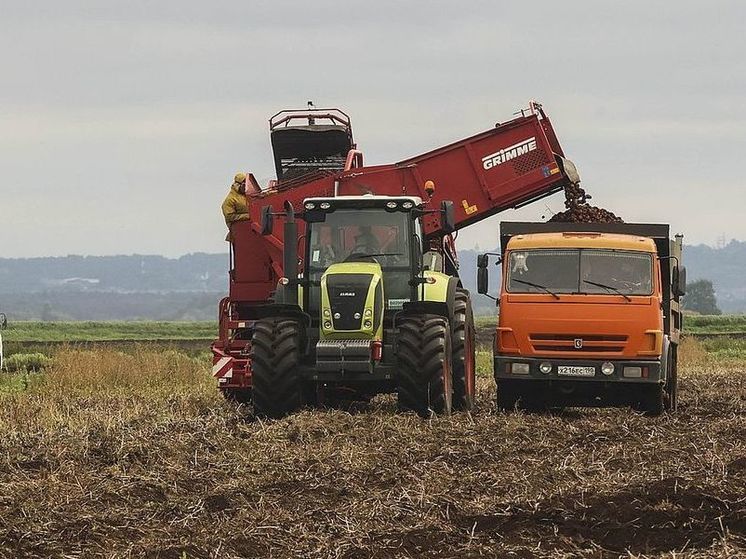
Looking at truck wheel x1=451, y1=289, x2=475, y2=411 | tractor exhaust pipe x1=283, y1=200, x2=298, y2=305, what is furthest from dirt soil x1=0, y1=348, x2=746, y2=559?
tractor exhaust pipe x1=283, y1=200, x2=298, y2=305

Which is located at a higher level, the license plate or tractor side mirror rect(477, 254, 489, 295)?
tractor side mirror rect(477, 254, 489, 295)

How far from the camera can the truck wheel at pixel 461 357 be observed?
17.0 metres

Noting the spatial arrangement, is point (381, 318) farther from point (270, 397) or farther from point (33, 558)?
point (33, 558)

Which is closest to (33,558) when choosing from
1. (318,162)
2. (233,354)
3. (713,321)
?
(233,354)

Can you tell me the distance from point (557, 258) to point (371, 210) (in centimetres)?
269

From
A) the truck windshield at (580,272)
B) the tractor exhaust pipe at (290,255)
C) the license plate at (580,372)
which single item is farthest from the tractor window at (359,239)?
the license plate at (580,372)

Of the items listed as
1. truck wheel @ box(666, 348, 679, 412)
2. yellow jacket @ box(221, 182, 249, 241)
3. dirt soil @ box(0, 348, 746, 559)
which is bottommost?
dirt soil @ box(0, 348, 746, 559)

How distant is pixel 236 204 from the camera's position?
19578 millimetres

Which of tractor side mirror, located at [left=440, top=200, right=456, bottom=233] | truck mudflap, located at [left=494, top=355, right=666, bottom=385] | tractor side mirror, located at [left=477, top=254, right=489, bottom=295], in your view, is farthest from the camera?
tractor side mirror, located at [left=477, top=254, right=489, bottom=295]

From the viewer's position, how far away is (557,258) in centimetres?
1769

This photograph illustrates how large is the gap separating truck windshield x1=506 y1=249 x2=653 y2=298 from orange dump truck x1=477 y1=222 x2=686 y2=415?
0.5 inches

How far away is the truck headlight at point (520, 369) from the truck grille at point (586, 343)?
0.34 meters

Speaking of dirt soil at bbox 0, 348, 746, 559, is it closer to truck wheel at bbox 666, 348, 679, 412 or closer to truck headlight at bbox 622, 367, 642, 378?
truck headlight at bbox 622, 367, 642, 378

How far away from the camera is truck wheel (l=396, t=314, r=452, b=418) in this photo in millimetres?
15445
